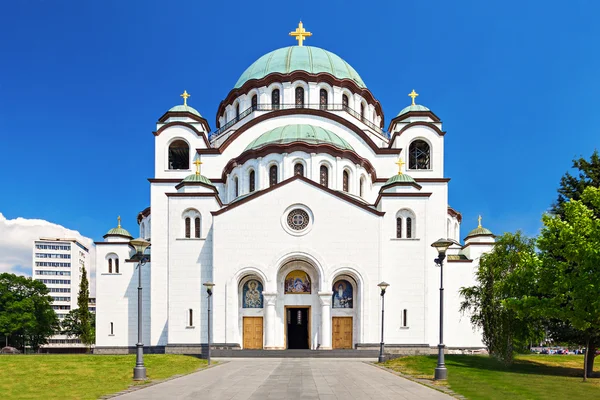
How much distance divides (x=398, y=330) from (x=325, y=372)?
12723 millimetres

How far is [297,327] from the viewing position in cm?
3416

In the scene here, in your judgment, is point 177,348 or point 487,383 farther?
point 177,348

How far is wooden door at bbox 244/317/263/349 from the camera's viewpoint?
32625 millimetres

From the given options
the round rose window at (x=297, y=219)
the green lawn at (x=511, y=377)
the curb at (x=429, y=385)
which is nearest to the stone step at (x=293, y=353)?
the green lawn at (x=511, y=377)

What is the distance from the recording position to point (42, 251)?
111 metres

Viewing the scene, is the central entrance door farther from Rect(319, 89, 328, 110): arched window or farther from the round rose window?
Rect(319, 89, 328, 110): arched window

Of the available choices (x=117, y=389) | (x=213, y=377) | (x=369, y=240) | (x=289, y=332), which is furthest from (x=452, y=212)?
(x=117, y=389)

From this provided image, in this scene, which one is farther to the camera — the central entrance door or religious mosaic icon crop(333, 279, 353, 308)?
the central entrance door

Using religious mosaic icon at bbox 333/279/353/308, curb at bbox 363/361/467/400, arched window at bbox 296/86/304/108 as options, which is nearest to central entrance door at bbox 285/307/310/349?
religious mosaic icon at bbox 333/279/353/308

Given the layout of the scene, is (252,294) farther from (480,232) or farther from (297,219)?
(480,232)

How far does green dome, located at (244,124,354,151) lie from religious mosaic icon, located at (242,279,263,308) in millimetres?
Answer: 8815

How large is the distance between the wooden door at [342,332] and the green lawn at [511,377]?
730 centimetres

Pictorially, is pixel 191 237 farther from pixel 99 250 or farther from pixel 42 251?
pixel 42 251

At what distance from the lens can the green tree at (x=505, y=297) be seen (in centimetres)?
2338
